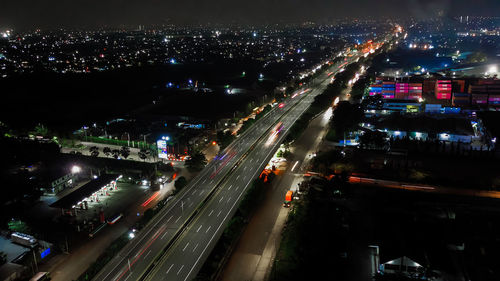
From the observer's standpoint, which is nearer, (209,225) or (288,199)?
(209,225)

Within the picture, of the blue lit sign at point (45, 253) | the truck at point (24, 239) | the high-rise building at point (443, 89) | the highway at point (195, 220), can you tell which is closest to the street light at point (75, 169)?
the truck at point (24, 239)

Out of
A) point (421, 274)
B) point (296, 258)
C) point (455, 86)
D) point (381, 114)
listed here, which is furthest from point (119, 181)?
point (455, 86)

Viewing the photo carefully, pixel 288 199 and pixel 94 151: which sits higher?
pixel 94 151

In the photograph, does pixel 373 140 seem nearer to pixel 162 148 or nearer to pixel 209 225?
pixel 209 225

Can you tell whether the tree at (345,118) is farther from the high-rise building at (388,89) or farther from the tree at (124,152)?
the tree at (124,152)

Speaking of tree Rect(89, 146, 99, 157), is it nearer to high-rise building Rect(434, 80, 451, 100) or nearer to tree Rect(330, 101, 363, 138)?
tree Rect(330, 101, 363, 138)

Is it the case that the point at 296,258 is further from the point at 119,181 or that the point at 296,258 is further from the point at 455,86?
the point at 455,86

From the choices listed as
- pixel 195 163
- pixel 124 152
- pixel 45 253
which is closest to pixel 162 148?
pixel 124 152

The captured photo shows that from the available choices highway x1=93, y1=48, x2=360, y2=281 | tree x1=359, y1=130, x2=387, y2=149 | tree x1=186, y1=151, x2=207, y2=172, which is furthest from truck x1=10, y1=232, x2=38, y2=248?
tree x1=359, y1=130, x2=387, y2=149
